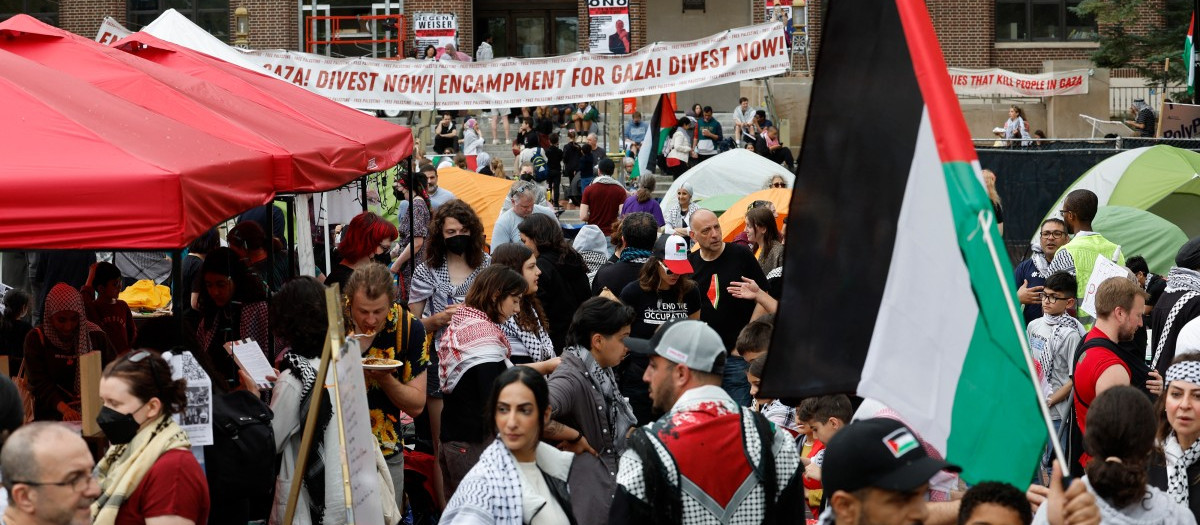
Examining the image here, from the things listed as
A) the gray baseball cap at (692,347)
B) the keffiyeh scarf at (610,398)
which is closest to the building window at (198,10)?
the keffiyeh scarf at (610,398)

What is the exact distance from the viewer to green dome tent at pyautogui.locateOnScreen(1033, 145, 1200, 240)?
14.7m

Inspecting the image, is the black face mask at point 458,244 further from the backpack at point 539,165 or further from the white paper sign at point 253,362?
the backpack at point 539,165

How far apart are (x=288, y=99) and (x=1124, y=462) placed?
21.6 feet

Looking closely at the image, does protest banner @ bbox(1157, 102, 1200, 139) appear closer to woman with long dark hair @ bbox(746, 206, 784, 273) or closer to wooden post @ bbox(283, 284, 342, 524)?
woman with long dark hair @ bbox(746, 206, 784, 273)

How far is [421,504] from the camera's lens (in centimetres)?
709

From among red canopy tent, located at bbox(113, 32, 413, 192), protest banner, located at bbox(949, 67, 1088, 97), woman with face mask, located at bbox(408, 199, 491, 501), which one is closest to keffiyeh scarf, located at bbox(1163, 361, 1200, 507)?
woman with face mask, located at bbox(408, 199, 491, 501)

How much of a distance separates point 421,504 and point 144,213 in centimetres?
267

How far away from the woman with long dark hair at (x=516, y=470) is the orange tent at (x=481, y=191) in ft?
37.6

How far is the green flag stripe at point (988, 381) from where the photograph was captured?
132 inches

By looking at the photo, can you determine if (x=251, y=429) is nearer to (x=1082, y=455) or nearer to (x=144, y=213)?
(x=144, y=213)

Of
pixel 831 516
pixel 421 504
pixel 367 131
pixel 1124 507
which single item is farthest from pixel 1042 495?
pixel 367 131

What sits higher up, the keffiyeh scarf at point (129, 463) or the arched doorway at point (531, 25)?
the arched doorway at point (531, 25)

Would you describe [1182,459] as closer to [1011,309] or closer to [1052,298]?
[1011,309]

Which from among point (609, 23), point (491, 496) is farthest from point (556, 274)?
point (609, 23)
